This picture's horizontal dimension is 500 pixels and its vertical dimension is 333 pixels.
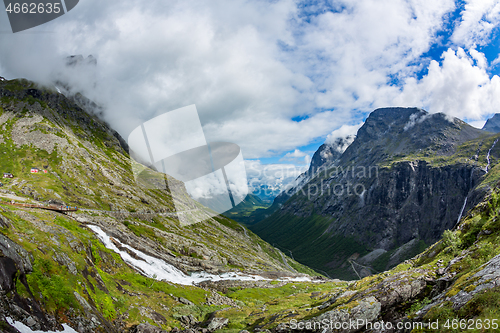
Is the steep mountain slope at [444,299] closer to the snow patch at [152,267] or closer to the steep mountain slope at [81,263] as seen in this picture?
the steep mountain slope at [81,263]

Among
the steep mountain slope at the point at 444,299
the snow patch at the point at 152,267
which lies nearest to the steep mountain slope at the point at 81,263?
the snow patch at the point at 152,267

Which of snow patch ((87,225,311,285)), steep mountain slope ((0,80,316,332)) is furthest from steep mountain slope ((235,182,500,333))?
snow patch ((87,225,311,285))

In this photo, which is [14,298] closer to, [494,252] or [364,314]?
[364,314]

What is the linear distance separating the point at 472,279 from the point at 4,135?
225 m

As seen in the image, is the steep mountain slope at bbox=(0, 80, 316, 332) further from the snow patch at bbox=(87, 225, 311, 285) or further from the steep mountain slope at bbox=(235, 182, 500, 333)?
the steep mountain slope at bbox=(235, 182, 500, 333)

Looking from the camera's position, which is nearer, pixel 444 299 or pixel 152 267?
pixel 444 299

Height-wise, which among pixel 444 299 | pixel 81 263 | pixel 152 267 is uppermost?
pixel 81 263

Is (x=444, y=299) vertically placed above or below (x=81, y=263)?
below

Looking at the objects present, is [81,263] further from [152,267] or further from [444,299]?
[444,299]

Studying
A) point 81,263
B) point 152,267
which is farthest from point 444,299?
point 152,267

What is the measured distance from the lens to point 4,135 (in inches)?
6043

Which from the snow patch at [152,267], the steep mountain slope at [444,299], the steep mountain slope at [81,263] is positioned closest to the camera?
the steep mountain slope at [444,299]

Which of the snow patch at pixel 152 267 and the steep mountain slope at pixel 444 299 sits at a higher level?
the steep mountain slope at pixel 444 299

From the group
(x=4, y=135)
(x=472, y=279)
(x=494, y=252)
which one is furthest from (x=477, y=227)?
(x=4, y=135)
